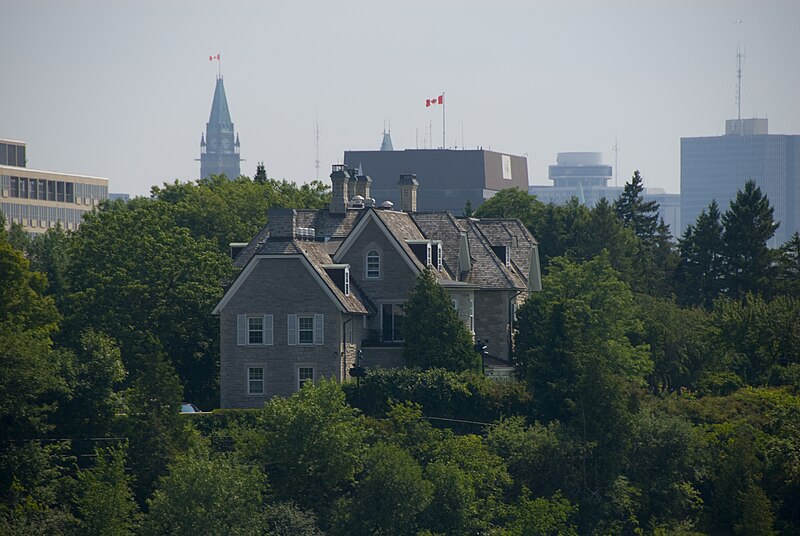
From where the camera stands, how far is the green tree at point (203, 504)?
65.4 meters

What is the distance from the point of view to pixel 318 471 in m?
69.8

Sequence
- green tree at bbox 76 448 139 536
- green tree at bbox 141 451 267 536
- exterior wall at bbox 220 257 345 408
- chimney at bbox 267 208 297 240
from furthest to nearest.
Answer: chimney at bbox 267 208 297 240, exterior wall at bbox 220 257 345 408, green tree at bbox 141 451 267 536, green tree at bbox 76 448 139 536

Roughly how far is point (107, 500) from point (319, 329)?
1630 centimetres

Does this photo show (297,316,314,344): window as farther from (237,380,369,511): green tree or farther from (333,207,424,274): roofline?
(237,380,369,511): green tree

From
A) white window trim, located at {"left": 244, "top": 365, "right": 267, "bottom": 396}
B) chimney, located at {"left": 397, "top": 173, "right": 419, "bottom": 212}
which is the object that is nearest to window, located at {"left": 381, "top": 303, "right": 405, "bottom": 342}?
white window trim, located at {"left": 244, "top": 365, "right": 267, "bottom": 396}

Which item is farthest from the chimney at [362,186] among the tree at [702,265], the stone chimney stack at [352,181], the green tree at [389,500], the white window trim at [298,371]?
the tree at [702,265]

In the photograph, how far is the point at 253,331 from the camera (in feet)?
258

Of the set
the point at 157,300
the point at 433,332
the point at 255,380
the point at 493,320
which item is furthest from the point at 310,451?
the point at 493,320

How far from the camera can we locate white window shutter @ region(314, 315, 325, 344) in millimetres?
78062

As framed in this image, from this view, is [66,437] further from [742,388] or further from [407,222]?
[742,388]

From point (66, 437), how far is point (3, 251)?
1318 cm

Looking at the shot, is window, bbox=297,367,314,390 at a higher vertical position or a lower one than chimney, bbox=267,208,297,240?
lower

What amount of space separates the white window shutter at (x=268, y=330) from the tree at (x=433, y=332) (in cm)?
658

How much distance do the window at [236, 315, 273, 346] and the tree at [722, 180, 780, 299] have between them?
149 feet
